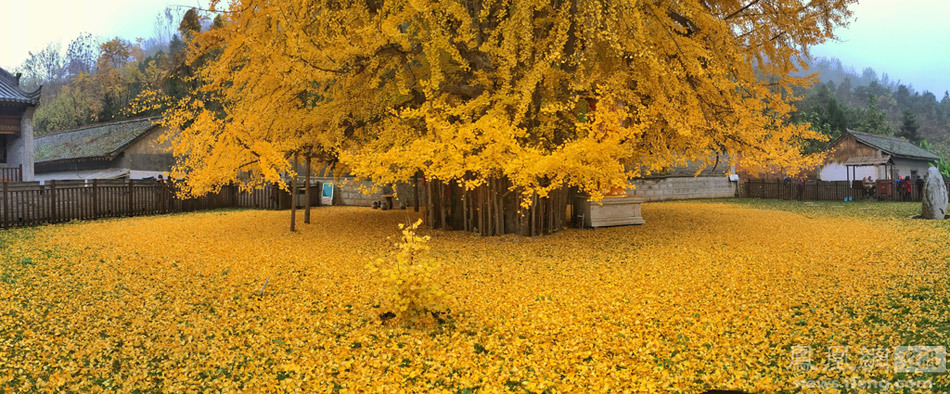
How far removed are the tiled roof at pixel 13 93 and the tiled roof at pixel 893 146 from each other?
4142 cm

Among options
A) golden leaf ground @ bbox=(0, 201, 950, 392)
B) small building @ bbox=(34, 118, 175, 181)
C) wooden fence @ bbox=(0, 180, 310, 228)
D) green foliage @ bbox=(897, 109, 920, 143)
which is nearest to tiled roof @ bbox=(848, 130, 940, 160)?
green foliage @ bbox=(897, 109, 920, 143)

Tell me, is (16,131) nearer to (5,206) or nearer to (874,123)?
(5,206)

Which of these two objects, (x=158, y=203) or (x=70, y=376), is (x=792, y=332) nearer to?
(x=70, y=376)

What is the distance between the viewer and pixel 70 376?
4.66 metres

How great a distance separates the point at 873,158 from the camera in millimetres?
31797

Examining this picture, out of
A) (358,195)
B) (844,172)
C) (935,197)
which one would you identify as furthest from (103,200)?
(844,172)

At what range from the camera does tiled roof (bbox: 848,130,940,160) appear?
103ft

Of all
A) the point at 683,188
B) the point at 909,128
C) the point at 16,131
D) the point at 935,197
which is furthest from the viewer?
the point at 909,128

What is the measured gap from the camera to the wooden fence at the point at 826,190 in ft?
86.8

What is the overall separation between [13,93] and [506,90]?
72.1 ft

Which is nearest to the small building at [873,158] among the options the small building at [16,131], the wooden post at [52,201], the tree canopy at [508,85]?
the tree canopy at [508,85]

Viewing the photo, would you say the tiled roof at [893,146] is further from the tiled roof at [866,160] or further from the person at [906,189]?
the person at [906,189]

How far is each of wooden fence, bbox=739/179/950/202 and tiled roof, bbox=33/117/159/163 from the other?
31.9 metres

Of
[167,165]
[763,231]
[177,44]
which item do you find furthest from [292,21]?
[177,44]
